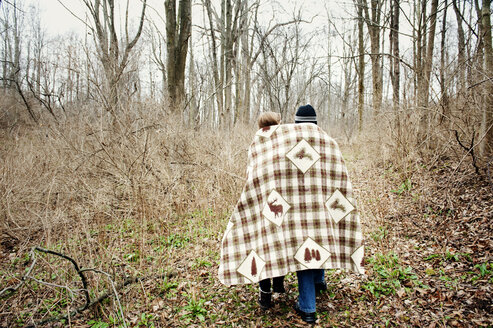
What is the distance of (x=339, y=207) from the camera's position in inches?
99.2

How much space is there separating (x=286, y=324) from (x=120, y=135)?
13.1ft

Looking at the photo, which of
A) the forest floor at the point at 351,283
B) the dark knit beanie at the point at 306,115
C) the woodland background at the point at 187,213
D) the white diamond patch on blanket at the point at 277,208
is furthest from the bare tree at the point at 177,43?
the white diamond patch on blanket at the point at 277,208

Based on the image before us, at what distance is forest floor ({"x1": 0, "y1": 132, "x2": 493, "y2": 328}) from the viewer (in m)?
2.63

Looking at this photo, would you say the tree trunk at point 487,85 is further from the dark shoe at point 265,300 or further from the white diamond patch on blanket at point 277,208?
the dark shoe at point 265,300

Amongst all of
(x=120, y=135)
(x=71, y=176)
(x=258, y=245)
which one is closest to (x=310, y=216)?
(x=258, y=245)

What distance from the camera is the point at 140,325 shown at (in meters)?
2.76

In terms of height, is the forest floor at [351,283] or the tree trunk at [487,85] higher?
the tree trunk at [487,85]

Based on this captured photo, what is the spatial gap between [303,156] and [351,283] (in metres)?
1.73

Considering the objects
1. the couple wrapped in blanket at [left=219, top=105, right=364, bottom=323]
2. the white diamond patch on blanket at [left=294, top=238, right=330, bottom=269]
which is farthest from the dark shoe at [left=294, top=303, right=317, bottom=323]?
the white diamond patch on blanket at [left=294, top=238, right=330, bottom=269]

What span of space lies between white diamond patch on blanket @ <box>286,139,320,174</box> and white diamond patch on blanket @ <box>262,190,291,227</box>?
32 cm

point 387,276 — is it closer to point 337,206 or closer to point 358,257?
point 358,257

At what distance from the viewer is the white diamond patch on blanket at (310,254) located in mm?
2395

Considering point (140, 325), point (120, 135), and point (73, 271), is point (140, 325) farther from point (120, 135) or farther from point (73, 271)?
point (120, 135)

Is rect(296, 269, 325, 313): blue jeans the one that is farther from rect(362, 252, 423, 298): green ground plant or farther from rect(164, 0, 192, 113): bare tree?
rect(164, 0, 192, 113): bare tree
